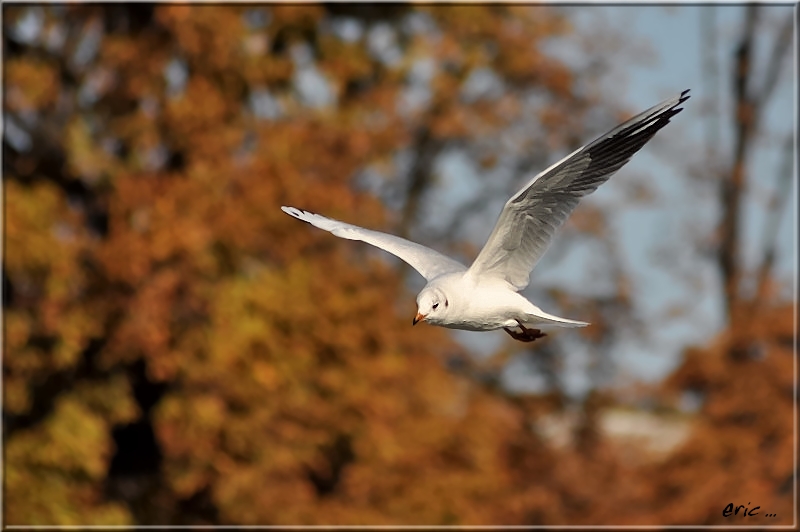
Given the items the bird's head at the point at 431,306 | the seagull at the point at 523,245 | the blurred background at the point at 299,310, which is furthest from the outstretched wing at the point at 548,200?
the blurred background at the point at 299,310

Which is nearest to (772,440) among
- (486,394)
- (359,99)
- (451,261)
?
(486,394)

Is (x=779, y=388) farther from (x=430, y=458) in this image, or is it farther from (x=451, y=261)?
(x=451, y=261)

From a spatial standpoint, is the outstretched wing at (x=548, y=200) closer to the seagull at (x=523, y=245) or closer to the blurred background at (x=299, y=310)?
the seagull at (x=523, y=245)

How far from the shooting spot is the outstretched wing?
150 inches

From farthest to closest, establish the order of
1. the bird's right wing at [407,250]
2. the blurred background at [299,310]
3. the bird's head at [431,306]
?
1. the blurred background at [299,310]
2. the bird's right wing at [407,250]
3. the bird's head at [431,306]

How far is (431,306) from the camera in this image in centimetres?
373

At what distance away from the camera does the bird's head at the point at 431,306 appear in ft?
12.1

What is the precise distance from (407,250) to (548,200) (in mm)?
617

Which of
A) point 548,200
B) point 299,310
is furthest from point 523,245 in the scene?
point 299,310

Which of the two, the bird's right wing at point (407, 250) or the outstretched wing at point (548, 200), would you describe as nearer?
the outstretched wing at point (548, 200)

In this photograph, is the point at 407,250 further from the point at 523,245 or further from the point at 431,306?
the point at 431,306

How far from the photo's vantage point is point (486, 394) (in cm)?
1277

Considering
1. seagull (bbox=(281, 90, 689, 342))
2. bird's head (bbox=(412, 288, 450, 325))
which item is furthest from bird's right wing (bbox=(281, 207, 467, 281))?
bird's head (bbox=(412, 288, 450, 325))

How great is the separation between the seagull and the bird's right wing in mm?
76
